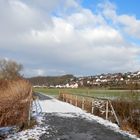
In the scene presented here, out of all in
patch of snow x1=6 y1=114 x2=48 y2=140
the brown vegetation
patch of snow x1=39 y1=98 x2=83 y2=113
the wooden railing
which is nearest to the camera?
patch of snow x1=6 y1=114 x2=48 y2=140

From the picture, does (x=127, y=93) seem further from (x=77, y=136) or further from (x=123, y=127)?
(x=77, y=136)

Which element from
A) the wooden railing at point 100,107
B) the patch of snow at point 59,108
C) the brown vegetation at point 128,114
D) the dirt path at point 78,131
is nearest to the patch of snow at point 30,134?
the dirt path at point 78,131

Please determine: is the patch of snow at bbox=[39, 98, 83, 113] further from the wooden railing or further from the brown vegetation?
the brown vegetation

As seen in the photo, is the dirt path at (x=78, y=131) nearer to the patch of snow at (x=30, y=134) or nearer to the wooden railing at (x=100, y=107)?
the patch of snow at (x=30, y=134)

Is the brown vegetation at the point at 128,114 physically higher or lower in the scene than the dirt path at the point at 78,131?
higher

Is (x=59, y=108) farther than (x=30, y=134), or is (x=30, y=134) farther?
(x=59, y=108)

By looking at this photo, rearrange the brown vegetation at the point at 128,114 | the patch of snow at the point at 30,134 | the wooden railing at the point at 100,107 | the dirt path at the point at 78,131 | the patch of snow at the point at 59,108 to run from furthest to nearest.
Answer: the patch of snow at the point at 59,108 < the wooden railing at the point at 100,107 < the brown vegetation at the point at 128,114 < the dirt path at the point at 78,131 < the patch of snow at the point at 30,134

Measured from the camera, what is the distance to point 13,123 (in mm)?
16297

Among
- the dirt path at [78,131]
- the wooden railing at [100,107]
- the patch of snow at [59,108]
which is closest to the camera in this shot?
the dirt path at [78,131]

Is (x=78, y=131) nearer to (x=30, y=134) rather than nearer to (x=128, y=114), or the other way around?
(x=30, y=134)

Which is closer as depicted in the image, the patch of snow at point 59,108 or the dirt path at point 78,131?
the dirt path at point 78,131

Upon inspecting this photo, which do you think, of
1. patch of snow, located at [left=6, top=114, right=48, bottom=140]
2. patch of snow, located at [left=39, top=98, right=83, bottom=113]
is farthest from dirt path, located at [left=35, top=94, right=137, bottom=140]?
patch of snow, located at [left=39, top=98, right=83, bottom=113]

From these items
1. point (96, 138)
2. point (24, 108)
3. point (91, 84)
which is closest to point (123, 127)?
point (96, 138)

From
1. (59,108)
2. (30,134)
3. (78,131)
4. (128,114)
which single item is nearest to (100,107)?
(128,114)
